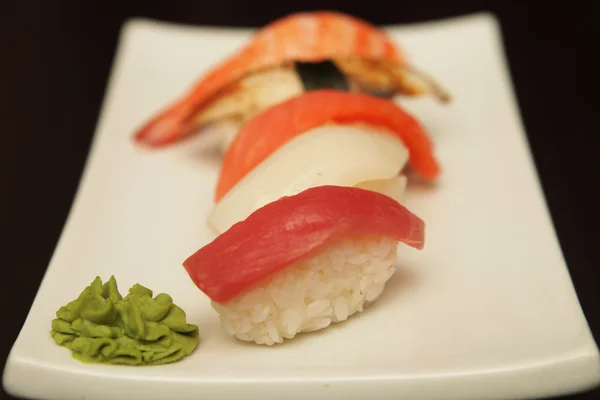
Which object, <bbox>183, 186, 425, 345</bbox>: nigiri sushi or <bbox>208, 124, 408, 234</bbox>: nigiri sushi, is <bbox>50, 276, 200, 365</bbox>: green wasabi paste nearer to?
<bbox>183, 186, 425, 345</bbox>: nigiri sushi

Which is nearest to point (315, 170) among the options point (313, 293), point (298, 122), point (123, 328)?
point (298, 122)

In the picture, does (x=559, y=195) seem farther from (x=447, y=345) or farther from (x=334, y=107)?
(x=447, y=345)

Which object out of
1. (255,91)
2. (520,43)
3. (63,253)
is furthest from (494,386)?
(520,43)

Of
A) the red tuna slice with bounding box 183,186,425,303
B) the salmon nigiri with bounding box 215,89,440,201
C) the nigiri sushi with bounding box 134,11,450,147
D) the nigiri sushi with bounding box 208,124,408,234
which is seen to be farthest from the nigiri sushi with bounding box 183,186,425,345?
the nigiri sushi with bounding box 134,11,450,147

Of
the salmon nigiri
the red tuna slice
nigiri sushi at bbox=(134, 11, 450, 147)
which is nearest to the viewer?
the red tuna slice

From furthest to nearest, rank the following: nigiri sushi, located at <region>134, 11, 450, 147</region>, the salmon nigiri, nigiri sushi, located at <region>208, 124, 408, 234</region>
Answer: nigiri sushi, located at <region>134, 11, 450, 147</region>, the salmon nigiri, nigiri sushi, located at <region>208, 124, 408, 234</region>

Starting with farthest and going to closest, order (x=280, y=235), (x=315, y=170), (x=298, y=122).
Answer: (x=298, y=122), (x=315, y=170), (x=280, y=235)

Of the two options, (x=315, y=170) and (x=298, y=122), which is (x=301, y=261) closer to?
(x=315, y=170)
